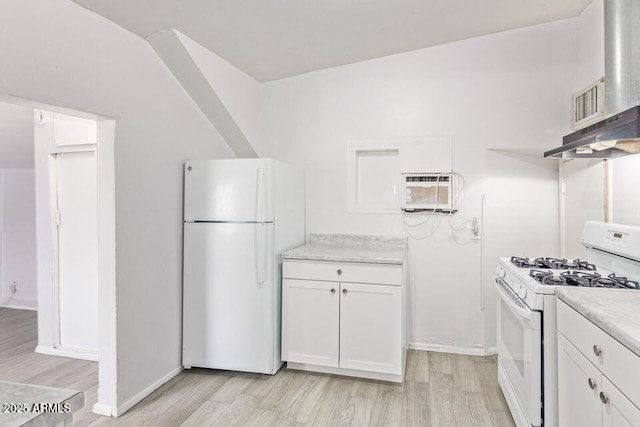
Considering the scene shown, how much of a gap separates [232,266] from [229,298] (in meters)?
0.24

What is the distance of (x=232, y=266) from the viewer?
9.24ft

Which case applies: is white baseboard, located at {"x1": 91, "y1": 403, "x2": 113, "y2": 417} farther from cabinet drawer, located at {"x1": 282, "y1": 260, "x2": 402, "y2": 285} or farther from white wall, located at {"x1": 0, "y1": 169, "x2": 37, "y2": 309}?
white wall, located at {"x1": 0, "y1": 169, "x2": 37, "y2": 309}

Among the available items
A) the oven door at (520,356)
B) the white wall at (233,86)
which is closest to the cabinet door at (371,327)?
the oven door at (520,356)

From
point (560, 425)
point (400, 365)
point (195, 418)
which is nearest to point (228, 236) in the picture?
point (195, 418)

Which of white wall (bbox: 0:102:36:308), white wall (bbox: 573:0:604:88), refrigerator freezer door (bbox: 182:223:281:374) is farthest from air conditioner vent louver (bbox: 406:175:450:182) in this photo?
white wall (bbox: 0:102:36:308)

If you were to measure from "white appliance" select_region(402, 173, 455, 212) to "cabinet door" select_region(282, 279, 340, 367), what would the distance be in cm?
108

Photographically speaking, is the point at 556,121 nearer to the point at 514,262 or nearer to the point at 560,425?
the point at 514,262

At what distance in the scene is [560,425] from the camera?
68.4 inches

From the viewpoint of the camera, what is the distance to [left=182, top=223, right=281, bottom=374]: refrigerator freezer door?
9.12 feet

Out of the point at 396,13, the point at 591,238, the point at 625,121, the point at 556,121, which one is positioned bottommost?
the point at 591,238

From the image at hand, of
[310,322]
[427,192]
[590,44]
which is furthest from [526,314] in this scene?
[590,44]

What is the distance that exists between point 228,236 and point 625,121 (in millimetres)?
2351

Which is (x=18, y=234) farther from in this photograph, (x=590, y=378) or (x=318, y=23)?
(x=590, y=378)

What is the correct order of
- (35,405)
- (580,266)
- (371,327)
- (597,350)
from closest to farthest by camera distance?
(35,405), (597,350), (580,266), (371,327)
